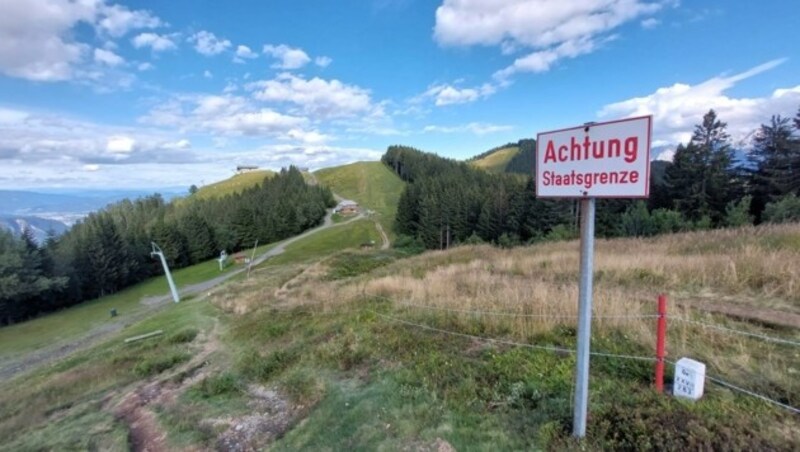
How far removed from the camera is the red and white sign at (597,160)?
318 cm

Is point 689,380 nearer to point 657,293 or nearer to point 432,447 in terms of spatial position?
point 432,447

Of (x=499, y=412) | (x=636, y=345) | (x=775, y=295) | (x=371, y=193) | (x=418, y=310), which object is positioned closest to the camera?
(x=499, y=412)

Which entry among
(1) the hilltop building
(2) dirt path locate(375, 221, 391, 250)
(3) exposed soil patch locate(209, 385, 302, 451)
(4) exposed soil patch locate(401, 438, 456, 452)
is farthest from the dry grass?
(1) the hilltop building

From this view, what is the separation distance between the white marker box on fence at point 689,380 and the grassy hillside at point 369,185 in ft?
331

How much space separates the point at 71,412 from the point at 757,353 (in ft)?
43.0

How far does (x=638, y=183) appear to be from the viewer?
10.5 feet

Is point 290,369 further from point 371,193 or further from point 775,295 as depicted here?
point 371,193

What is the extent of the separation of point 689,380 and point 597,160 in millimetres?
2788

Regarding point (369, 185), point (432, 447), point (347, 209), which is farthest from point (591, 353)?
point (369, 185)

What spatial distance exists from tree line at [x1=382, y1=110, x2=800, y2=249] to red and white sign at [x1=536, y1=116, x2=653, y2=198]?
33.0 m

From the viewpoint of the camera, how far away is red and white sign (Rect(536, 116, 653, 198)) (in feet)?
10.4

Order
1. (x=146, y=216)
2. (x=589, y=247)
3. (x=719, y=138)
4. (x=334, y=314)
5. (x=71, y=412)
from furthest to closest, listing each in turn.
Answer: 1. (x=146, y=216)
2. (x=719, y=138)
3. (x=334, y=314)
4. (x=71, y=412)
5. (x=589, y=247)

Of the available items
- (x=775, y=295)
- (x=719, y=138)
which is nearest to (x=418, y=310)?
(x=775, y=295)

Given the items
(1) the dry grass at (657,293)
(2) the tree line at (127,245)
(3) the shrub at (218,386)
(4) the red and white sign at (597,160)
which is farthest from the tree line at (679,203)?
(2) the tree line at (127,245)
